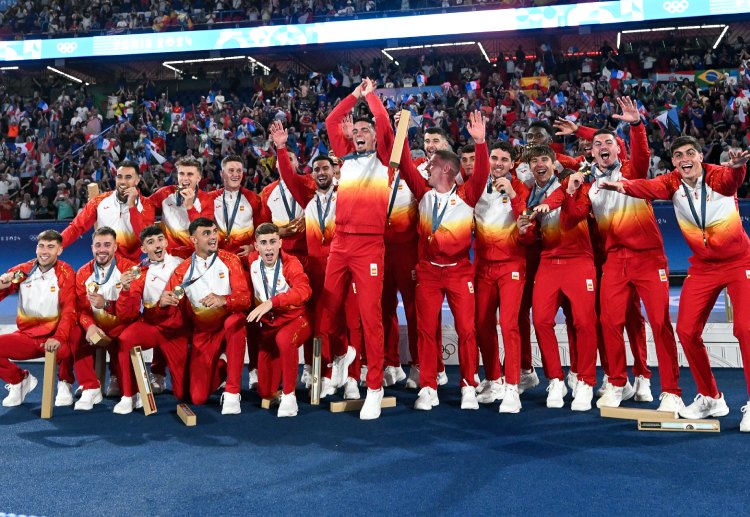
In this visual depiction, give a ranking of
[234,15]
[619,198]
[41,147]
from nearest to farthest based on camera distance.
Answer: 1. [619,198]
2. [41,147]
3. [234,15]

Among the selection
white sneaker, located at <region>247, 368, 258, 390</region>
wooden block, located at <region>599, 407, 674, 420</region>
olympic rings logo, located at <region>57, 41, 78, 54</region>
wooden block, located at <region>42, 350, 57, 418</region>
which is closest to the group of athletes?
wooden block, located at <region>42, 350, 57, 418</region>

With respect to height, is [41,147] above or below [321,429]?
above

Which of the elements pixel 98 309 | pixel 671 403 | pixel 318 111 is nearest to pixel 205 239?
pixel 98 309

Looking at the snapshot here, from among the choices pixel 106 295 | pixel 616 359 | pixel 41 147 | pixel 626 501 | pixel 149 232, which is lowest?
pixel 626 501

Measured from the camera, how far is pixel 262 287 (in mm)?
6262

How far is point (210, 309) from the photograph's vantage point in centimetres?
635

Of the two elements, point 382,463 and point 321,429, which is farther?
point 321,429

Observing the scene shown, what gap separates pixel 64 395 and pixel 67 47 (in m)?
20.4

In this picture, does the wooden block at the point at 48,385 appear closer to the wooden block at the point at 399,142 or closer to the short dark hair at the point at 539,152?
the wooden block at the point at 399,142

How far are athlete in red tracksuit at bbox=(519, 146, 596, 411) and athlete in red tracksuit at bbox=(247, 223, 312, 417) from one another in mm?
2006

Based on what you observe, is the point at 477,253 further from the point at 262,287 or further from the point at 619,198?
the point at 262,287

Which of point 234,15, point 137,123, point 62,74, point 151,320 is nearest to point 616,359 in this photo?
point 151,320

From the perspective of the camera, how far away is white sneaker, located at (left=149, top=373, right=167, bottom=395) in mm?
6977

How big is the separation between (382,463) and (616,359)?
8.16ft
